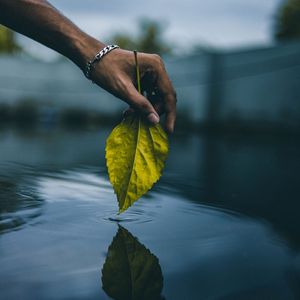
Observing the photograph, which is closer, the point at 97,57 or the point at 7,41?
the point at 97,57

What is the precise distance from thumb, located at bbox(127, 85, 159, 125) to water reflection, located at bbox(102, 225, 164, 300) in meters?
0.41

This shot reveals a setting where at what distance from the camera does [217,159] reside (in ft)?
18.5

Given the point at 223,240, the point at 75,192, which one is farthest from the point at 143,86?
the point at 75,192

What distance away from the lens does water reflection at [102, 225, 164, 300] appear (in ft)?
4.14

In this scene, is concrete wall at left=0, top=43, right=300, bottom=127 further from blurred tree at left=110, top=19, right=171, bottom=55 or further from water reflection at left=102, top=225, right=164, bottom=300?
blurred tree at left=110, top=19, right=171, bottom=55

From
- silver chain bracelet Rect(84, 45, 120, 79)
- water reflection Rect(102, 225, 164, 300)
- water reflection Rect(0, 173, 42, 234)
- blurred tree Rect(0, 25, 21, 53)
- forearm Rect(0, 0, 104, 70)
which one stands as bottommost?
water reflection Rect(102, 225, 164, 300)

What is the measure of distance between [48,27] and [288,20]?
22.3 m

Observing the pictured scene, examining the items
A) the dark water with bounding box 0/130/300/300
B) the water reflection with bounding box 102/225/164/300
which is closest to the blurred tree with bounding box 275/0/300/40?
the dark water with bounding box 0/130/300/300

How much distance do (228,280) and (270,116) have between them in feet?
34.0

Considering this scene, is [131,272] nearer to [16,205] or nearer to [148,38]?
[16,205]

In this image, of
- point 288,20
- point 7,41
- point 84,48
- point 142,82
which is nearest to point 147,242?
point 142,82

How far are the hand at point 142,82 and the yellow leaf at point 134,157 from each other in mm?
70

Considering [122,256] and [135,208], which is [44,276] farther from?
[135,208]

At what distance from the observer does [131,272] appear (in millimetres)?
1413
